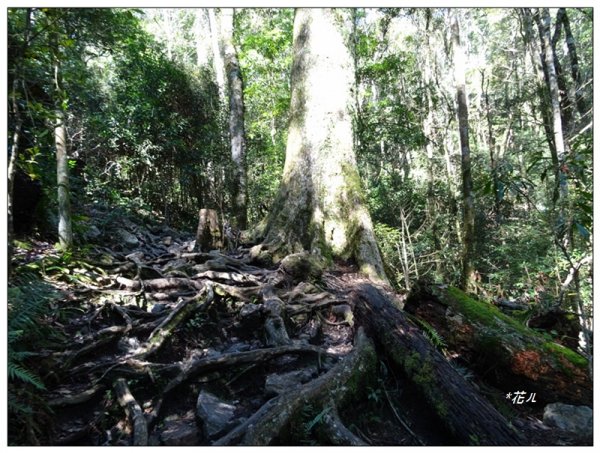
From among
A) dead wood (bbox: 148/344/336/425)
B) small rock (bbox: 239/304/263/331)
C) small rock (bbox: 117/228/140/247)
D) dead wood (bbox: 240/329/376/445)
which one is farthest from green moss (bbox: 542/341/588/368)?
small rock (bbox: 117/228/140/247)

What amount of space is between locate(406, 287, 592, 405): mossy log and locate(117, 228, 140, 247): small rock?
20.0 ft

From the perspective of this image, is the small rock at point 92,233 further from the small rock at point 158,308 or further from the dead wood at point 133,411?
the dead wood at point 133,411

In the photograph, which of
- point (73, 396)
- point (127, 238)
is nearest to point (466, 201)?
point (127, 238)

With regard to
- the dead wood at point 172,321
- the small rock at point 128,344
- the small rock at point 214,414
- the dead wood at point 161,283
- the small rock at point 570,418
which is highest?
the dead wood at point 161,283

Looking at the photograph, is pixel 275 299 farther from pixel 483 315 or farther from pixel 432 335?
pixel 483 315

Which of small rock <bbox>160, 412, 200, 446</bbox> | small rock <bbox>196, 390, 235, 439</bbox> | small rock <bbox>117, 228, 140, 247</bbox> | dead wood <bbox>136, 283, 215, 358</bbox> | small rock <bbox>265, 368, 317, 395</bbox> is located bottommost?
small rock <bbox>160, 412, 200, 446</bbox>

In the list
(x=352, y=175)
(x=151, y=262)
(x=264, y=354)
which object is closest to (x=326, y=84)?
(x=352, y=175)

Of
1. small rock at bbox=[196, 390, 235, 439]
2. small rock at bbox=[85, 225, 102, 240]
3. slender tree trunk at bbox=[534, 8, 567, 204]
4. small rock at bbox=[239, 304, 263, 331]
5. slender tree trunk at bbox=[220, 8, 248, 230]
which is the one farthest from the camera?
slender tree trunk at bbox=[220, 8, 248, 230]

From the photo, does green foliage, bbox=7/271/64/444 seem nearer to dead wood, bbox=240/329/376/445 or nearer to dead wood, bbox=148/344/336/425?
dead wood, bbox=148/344/336/425

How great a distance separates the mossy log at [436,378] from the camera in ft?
7.87

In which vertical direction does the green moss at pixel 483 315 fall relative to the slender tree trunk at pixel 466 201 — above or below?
below

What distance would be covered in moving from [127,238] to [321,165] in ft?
14.4

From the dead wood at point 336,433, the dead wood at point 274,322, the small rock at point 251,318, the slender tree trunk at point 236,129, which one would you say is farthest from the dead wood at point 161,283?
the slender tree trunk at point 236,129

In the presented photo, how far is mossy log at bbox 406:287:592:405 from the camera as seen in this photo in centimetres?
333
